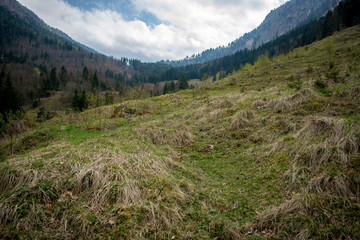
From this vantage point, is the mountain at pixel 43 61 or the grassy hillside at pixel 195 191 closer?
the grassy hillside at pixel 195 191

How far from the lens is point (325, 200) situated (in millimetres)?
3707

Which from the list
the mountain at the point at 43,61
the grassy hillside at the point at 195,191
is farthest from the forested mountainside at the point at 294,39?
the mountain at the point at 43,61

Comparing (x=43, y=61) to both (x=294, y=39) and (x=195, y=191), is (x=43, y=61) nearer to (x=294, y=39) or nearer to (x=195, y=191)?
(x=195, y=191)

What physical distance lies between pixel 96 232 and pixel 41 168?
107 inches

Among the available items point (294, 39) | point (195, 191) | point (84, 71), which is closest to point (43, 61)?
point (84, 71)

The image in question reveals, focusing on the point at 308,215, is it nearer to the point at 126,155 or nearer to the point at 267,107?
the point at 126,155

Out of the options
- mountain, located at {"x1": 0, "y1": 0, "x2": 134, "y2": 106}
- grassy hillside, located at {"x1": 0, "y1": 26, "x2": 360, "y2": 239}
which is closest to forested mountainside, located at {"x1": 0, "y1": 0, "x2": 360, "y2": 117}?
mountain, located at {"x1": 0, "y1": 0, "x2": 134, "y2": 106}

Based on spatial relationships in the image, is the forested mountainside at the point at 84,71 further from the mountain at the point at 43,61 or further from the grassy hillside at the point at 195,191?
the grassy hillside at the point at 195,191

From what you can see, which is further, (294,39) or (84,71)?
(84,71)

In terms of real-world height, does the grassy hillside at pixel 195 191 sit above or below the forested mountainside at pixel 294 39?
below

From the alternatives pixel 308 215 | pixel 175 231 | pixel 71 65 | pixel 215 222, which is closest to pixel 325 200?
pixel 308 215

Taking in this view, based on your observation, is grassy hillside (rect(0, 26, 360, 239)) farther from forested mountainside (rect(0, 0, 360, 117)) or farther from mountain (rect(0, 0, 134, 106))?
mountain (rect(0, 0, 134, 106))

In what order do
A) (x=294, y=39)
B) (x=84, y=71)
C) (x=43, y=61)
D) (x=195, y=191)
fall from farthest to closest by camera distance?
1. (x=43, y=61)
2. (x=84, y=71)
3. (x=294, y=39)
4. (x=195, y=191)

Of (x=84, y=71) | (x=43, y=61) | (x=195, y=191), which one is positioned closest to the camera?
(x=195, y=191)
